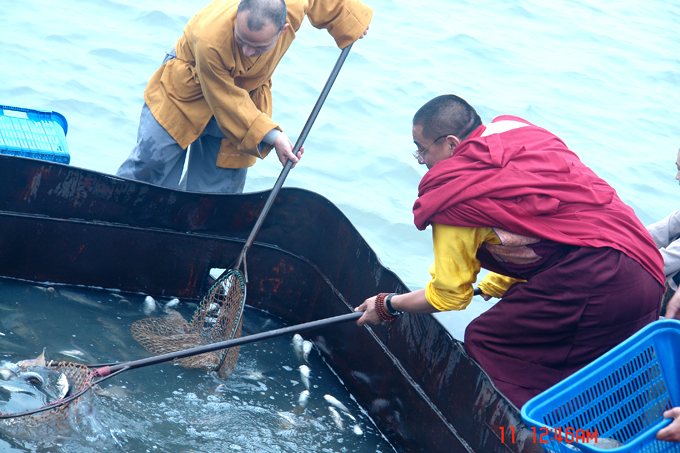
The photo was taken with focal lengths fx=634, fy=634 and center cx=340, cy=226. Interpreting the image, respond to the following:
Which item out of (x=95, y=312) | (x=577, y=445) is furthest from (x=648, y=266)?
(x=95, y=312)

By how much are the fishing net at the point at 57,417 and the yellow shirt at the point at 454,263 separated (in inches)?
60.1

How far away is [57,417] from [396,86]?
9.44 meters

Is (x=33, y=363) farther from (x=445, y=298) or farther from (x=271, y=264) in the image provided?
(x=445, y=298)

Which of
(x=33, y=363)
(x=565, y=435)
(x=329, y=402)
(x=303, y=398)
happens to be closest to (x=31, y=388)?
(x=33, y=363)

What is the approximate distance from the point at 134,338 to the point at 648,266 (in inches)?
105

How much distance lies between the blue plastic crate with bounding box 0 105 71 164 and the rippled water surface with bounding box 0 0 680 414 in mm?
2928

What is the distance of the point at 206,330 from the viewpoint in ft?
12.2

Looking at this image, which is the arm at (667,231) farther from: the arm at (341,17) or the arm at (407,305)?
the arm at (341,17)

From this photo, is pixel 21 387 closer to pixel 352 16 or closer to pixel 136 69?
pixel 352 16

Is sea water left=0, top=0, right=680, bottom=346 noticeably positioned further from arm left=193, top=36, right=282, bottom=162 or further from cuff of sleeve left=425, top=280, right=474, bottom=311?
cuff of sleeve left=425, top=280, right=474, bottom=311

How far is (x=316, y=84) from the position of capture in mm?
10570

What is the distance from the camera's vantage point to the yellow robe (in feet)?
11.8

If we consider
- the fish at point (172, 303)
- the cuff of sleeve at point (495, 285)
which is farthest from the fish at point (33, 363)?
the cuff of sleeve at point (495, 285)

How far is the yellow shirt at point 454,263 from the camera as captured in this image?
2570 millimetres
